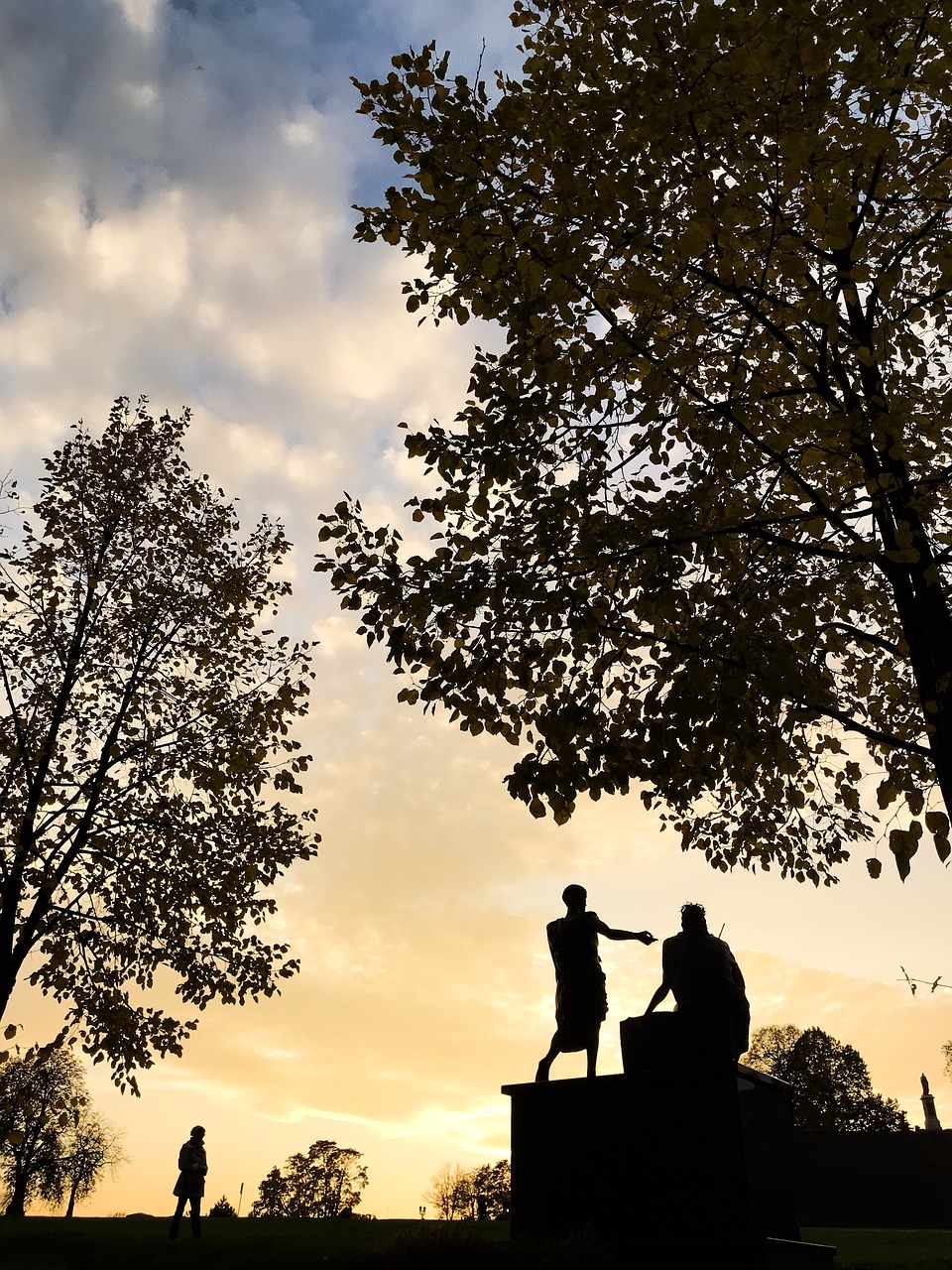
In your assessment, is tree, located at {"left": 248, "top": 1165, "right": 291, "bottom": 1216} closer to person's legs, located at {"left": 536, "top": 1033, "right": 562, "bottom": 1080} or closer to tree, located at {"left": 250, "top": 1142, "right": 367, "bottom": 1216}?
tree, located at {"left": 250, "top": 1142, "right": 367, "bottom": 1216}

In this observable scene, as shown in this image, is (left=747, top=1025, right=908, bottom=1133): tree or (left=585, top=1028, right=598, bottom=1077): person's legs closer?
(left=585, top=1028, right=598, bottom=1077): person's legs

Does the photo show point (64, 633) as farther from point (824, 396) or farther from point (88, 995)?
point (824, 396)

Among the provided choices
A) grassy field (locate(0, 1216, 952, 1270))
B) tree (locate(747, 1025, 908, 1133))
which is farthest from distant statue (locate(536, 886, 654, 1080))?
tree (locate(747, 1025, 908, 1133))

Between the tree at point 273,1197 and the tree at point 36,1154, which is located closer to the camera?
A: the tree at point 36,1154

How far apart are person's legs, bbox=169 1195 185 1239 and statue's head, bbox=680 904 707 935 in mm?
10106

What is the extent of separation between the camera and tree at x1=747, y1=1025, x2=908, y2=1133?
58.1 m

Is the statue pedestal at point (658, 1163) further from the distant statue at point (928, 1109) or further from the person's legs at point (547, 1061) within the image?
the distant statue at point (928, 1109)

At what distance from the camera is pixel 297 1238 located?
1334 centimetres

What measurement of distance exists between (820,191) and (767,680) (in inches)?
125

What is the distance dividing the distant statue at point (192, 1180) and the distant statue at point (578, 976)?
9.08 m

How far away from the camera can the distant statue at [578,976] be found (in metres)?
10.2

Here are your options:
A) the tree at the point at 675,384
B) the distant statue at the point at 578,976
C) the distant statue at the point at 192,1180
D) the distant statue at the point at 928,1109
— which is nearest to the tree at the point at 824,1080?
the distant statue at the point at 928,1109

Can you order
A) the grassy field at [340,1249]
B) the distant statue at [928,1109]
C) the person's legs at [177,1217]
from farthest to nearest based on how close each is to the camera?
the distant statue at [928,1109]
the person's legs at [177,1217]
the grassy field at [340,1249]

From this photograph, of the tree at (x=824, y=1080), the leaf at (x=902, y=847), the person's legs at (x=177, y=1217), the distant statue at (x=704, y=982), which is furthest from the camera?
the tree at (x=824, y=1080)
